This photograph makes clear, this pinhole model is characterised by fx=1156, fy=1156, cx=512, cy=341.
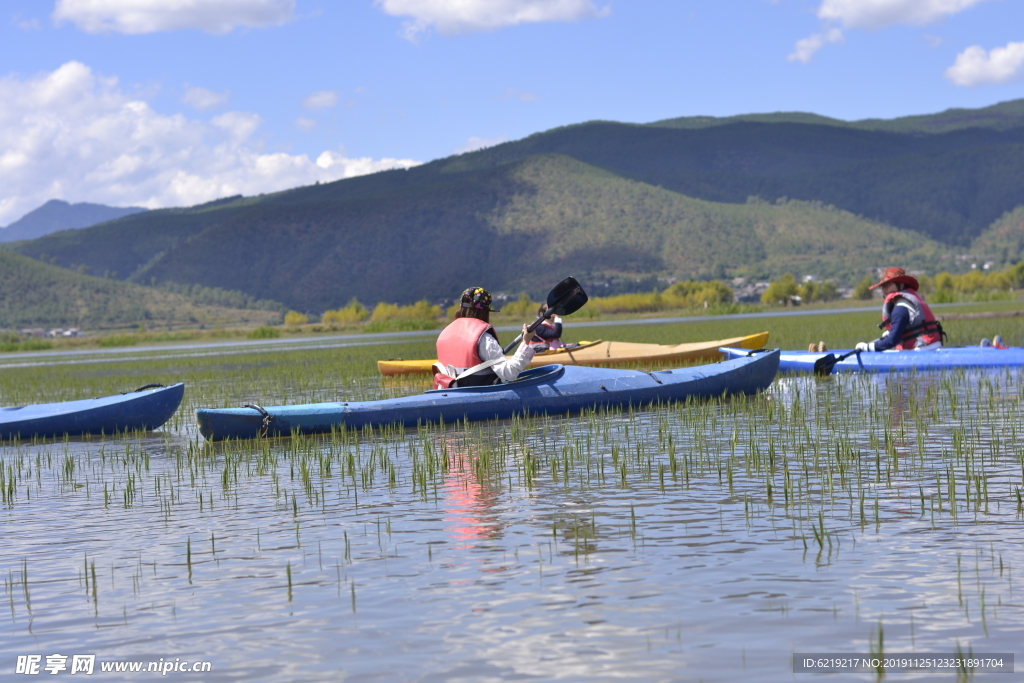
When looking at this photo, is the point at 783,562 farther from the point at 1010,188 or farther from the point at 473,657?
the point at 1010,188

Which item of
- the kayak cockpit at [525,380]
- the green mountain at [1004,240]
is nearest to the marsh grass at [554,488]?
the kayak cockpit at [525,380]

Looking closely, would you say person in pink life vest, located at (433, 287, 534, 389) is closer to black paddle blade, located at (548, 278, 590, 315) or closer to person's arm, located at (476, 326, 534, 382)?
person's arm, located at (476, 326, 534, 382)

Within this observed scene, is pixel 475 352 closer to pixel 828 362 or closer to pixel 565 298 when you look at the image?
pixel 565 298

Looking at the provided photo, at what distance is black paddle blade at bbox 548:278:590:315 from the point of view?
15172 mm

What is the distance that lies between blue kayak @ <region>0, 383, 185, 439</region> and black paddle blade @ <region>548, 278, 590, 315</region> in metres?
5.44

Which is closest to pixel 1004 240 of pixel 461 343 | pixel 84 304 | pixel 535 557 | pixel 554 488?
pixel 84 304

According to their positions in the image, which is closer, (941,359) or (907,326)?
(941,359)

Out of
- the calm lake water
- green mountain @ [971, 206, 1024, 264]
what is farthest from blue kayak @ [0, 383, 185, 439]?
green mountain @ [971, 206, 1024, 264]

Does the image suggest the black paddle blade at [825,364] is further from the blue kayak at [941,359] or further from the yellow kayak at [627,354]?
the yellow kayak at [627,354]

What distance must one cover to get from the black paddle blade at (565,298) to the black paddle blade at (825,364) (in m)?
7.27

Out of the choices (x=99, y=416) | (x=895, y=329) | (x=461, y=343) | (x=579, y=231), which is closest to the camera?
(x=461, y=343)

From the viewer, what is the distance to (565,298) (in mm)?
15273

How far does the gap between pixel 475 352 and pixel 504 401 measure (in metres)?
0.79

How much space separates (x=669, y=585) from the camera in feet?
21.1
